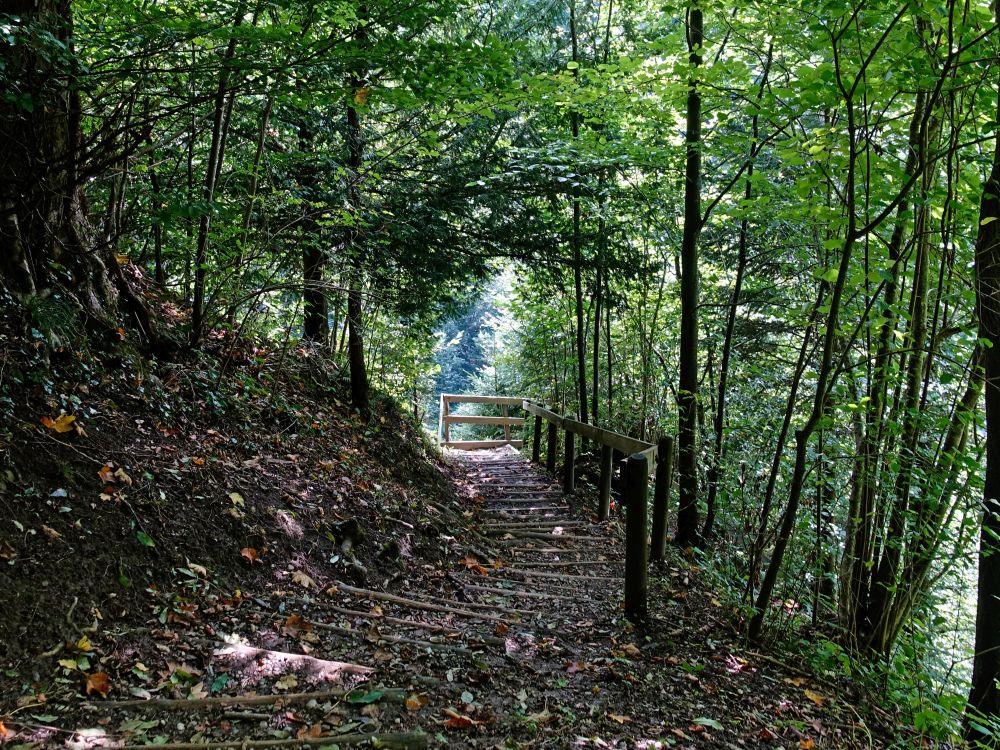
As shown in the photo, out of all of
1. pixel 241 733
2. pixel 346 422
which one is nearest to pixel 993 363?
pixel 241 733

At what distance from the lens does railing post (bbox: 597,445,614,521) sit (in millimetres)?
7660

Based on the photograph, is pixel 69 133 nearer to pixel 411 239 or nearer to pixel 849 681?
pixel 411 239

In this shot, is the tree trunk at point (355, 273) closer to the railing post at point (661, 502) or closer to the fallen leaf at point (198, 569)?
the fallen leaf at point (198, 569)

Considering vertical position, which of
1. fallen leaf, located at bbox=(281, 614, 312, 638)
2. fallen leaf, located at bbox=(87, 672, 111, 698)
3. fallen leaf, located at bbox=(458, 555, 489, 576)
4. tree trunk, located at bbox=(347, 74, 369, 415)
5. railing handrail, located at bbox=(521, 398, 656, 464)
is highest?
tree trunk, located at bbox=(347, 74, 369, 415)

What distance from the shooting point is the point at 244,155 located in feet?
22.9

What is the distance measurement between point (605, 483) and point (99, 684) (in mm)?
6060

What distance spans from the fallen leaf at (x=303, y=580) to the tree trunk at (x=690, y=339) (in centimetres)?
447

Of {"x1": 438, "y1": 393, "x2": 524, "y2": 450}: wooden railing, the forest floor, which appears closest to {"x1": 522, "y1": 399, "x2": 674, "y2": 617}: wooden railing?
the forest floor

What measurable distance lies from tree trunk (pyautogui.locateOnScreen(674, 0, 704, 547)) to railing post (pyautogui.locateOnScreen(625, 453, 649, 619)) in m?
2.53

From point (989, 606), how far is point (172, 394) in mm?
6023

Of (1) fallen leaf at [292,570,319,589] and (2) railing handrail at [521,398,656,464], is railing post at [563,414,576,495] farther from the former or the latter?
(1) fallen leaf at [292,570,319,589]

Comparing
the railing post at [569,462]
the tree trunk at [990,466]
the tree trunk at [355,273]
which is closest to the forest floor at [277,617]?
the tree trunk at [990,466]

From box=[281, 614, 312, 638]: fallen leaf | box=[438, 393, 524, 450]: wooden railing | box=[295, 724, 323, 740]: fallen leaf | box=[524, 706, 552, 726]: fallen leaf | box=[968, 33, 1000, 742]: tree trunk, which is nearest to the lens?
box=[295, 724, 323, 740]: fallen leaf

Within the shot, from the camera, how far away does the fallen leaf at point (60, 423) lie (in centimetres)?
359
